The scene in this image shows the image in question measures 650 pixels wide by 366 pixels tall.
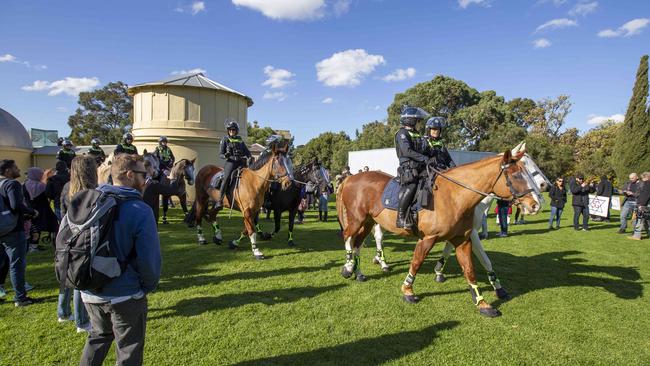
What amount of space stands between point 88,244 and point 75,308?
8.92 ft

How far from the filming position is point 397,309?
17.7 ft

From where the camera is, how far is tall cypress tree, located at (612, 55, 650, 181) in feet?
83.3

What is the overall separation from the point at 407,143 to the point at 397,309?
8.94 feet

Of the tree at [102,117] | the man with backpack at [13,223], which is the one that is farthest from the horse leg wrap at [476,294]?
the tree at [102,117]

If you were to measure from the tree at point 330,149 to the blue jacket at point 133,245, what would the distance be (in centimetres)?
4779

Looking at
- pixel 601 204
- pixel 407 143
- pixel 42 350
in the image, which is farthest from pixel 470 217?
pixel 601 204

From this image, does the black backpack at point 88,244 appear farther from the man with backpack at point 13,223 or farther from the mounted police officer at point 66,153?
the mounted police officer at point 66,153

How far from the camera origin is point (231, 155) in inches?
Answer: 358

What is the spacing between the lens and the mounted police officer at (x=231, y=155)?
29.5 ft

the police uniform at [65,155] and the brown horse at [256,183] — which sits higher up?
the police uniform at [65,155]

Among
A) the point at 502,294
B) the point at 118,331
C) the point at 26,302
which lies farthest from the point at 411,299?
the point at 26,302

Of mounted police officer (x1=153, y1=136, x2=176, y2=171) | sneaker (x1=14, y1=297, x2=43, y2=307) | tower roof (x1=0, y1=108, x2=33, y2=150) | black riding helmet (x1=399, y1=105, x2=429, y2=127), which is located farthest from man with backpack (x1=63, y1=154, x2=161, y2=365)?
tower roof (x1=0, y1=108, x2=33, y2=150)

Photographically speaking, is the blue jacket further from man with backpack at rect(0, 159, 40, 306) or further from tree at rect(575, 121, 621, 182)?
tree at rect(575, 121, 621, 182)

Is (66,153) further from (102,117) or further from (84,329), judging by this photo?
(102,117)
